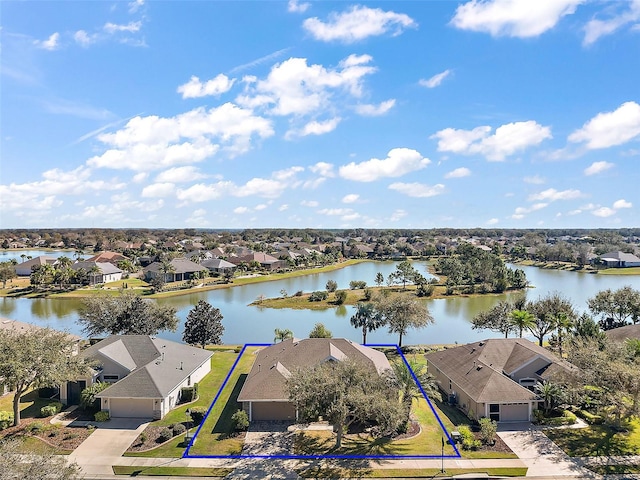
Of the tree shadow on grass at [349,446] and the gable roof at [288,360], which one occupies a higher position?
the gable roof at [288,360]

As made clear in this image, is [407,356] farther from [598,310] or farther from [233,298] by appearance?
[233,298]

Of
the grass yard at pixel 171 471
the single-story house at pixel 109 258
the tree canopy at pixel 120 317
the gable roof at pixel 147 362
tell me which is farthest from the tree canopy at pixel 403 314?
the single-story house at pixel 109 258

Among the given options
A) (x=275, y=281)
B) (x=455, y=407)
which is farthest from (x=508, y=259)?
(x=455, y=407)

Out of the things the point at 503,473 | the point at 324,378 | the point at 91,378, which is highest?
the point at 324,378

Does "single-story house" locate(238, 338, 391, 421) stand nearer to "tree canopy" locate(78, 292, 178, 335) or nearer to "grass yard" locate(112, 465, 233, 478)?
"grass yard" locate(112, 465, 233, 478)

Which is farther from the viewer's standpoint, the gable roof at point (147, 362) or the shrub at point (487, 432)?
the gable roof at point (147, 362)

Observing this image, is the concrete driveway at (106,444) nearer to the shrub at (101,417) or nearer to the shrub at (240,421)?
the shrub at (101,417)

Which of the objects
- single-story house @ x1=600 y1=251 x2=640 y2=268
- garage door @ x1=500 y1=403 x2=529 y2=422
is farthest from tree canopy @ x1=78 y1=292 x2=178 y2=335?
single-story house @ x1=600 y1=251 x2=640 y2=268
